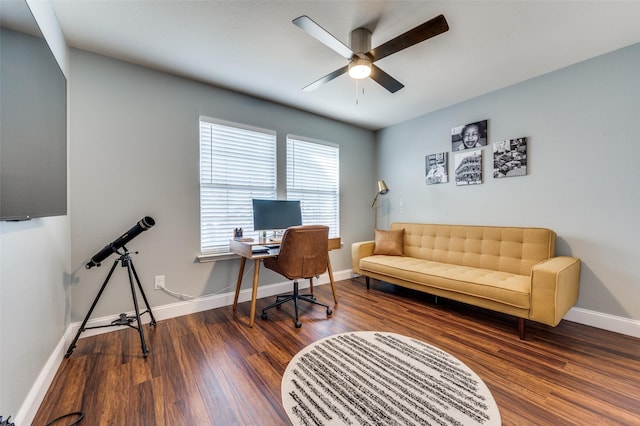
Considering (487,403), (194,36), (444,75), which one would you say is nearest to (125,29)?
(194,36)

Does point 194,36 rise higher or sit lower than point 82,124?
higher

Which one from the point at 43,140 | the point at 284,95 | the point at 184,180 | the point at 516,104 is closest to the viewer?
the point at 43,140

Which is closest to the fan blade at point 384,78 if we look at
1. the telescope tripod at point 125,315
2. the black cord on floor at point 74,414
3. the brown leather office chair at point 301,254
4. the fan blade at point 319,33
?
the fan blade at point 319,33

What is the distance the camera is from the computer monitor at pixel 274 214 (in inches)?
111

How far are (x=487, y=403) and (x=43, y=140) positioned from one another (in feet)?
8.92

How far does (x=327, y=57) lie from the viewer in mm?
2289

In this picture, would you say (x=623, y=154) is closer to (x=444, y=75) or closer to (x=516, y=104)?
(x=516, y=104)

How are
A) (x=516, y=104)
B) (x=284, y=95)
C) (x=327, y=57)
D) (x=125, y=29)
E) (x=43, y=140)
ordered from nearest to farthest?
(x=43, y=140) → (x=125, y=29) → (x=327, y=57) → (x=516, y=104) → (x=284, y=95)

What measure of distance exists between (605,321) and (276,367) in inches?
114

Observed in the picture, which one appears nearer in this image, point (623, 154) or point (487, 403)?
point (487, 403)

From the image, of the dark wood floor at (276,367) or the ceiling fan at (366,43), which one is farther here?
the ceiling fan at (366,43)

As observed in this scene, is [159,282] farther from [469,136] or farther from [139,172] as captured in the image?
[469,136]

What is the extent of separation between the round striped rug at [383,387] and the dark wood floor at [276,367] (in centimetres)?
10

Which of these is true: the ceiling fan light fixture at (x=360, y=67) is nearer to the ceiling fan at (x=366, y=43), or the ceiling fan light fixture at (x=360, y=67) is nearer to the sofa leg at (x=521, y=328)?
the ceiling fan at (x=366, y=43)
